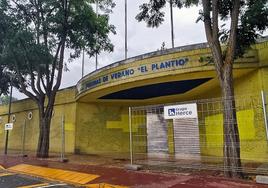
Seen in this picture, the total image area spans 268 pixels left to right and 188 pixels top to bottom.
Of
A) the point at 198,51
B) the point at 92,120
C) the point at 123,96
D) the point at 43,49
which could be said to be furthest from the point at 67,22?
the point at 198,51

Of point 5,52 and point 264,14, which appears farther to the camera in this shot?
point 5,52

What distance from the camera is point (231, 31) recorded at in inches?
281

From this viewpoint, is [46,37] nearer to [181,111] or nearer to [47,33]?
[47,33]

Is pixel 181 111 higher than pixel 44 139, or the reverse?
pixel 181 111

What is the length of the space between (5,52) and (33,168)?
19.2ft

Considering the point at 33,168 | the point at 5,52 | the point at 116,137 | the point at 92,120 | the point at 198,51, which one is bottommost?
the point at 33,168

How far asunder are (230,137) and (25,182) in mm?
5967

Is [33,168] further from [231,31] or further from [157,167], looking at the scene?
A: [231,31]

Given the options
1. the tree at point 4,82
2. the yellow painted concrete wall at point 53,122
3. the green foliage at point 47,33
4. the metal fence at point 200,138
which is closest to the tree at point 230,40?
the metal fence at point 200,138

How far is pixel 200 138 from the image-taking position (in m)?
9.31

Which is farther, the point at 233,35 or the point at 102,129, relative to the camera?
the point at 102,129

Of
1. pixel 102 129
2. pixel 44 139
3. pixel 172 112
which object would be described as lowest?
pixel 44 139

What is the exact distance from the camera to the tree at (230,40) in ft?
22.3

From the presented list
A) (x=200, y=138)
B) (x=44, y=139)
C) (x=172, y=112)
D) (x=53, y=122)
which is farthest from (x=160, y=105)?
(x=53, y=122)
